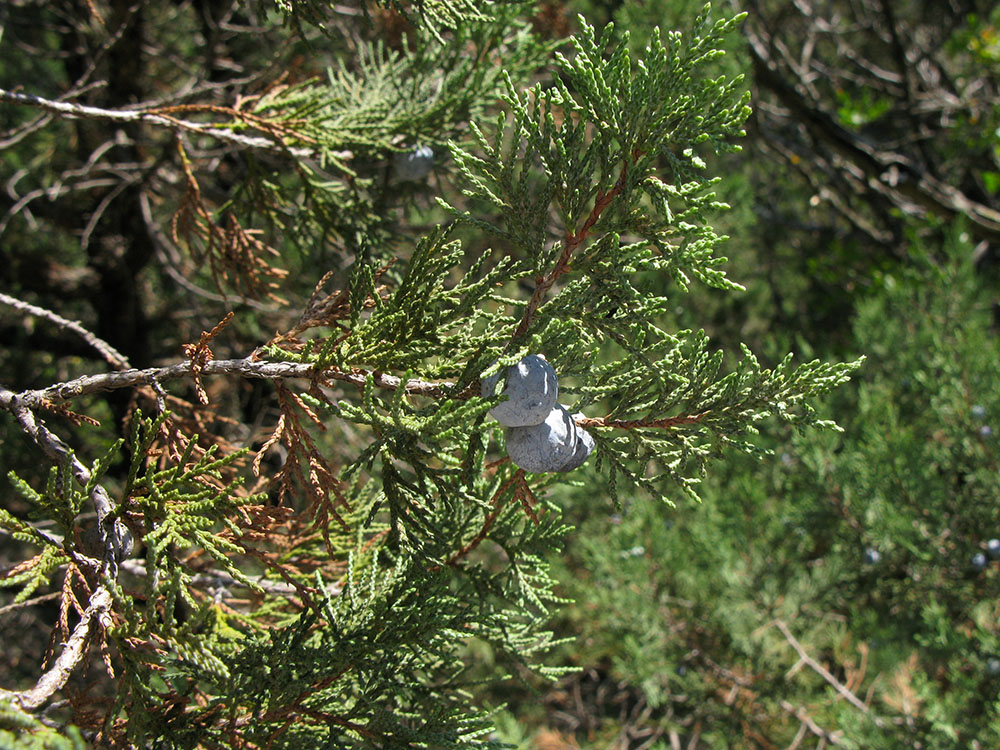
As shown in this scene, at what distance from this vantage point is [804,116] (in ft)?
16.1

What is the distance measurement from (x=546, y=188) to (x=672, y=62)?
0.31 m

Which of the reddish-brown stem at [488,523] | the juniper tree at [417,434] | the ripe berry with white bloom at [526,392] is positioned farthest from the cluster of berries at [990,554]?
the ripe berry with white bloom at [526,392]

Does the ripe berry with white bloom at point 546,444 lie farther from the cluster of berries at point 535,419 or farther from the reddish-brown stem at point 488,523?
the reddish-brown stem at point 488,523

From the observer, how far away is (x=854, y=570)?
3.67 meters

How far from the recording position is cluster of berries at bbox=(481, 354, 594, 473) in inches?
47.6

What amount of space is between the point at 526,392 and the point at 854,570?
3.25m

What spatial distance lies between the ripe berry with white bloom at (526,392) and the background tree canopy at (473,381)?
4 centimetres

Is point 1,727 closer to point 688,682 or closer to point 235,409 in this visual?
point 235,409

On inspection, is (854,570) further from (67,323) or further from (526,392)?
(67,323)

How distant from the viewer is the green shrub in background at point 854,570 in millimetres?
3244

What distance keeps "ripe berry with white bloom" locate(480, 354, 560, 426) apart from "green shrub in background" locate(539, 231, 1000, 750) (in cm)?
212

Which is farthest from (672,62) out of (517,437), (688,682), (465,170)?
(688,682)

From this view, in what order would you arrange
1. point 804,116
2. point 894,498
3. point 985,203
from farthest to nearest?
1. point 985,203
2. point 804,116
3. point 894,498

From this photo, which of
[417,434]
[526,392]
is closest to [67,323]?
[417,434]
